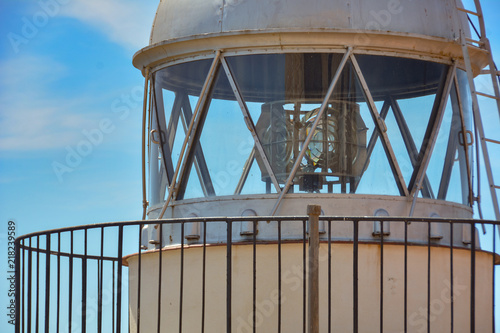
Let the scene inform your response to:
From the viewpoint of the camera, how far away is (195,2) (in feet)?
39.8

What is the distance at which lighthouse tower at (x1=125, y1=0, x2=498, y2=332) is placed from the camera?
11000mm

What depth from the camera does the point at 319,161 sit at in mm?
11578

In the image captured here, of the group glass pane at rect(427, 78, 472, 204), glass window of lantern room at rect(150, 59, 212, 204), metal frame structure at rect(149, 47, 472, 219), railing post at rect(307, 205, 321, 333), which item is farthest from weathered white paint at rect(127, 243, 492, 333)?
railing post at rect(307, 205, 321, 333)

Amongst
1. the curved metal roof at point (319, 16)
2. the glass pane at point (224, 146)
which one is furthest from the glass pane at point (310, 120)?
the curved metal roof at point (319, 16)

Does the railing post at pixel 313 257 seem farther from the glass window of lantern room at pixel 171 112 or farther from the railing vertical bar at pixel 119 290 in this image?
the glass window of lantern room at pixel 171 112

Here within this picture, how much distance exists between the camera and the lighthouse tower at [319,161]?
11.0 meters

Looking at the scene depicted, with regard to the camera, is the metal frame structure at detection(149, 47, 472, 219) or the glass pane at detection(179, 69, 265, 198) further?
the glass pane at detection(179, 69, 265, 198)

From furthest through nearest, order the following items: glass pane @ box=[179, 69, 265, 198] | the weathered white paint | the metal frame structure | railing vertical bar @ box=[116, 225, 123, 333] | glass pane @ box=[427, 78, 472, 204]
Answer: glass pane @ box=[427, 78, 472, 204]
glass pane @ box=[179, 69, 265, 198]
the metal frame structure
the weathered white paint
railing vertical bar @ box=[116, 225, 123, 333]

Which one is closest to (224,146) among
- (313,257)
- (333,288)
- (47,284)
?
(333,288)

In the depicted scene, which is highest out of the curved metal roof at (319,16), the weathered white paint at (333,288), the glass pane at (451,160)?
the curved metal roof at (319,16)

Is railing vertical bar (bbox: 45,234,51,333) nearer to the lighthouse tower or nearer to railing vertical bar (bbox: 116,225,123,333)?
railing vertical bar (bbox: 116,225,123,333)

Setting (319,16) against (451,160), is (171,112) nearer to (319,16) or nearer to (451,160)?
(319,16)

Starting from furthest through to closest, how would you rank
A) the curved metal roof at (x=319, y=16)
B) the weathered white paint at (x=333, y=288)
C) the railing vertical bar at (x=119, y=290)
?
1. the curved metal roof at (x=319, y=16)
2. the weathered white paint at (x=333, y=288)
3. the railing vertical bar at (x=119, y=290)

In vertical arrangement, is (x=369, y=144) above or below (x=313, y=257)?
above
